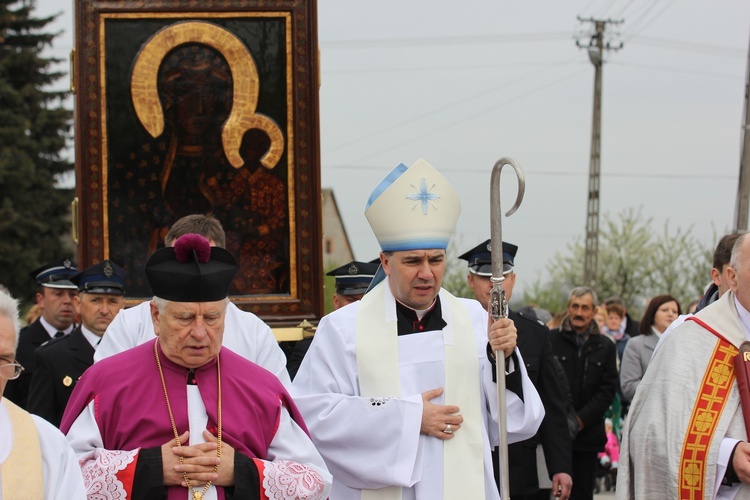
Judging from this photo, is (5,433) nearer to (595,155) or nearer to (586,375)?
(586,375)

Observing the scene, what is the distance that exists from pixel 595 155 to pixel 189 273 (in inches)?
1088

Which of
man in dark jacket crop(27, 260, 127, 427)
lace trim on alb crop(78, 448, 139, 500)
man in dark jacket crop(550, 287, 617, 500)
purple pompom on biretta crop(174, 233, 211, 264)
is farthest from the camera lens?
man in dark jacket crop(550, 287, 617, 500)

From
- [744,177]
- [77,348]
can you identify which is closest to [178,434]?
[77,348]

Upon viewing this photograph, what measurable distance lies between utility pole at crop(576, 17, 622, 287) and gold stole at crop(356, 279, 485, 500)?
2615 cm

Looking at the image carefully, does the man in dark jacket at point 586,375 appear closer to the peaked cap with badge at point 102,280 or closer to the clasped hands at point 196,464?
the peaked cap with badge at point 102,280

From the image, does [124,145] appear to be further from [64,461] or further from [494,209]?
[64,461]

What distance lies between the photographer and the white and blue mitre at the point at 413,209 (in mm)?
5219

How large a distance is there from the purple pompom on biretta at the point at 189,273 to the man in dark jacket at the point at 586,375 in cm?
482

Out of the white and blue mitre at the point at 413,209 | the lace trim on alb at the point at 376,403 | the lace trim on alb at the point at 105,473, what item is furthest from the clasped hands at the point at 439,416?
the lace trim on alb at the point at 105,473

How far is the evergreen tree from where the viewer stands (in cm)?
3509

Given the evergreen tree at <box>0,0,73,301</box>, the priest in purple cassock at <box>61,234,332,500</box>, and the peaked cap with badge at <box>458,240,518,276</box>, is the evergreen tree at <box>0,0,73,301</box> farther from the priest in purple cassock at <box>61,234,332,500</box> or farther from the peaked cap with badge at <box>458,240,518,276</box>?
the priest in purple cassock at <box>61,234,332,500</box>

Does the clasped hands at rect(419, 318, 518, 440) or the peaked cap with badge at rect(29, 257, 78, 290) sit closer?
the clasped hands at rect(419, 318, 518, 440)

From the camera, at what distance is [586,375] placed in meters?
8.91

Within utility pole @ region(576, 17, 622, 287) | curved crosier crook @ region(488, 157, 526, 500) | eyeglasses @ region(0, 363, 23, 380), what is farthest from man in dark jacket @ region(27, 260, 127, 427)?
utility pole @ region(576, 17, 622, 287)
